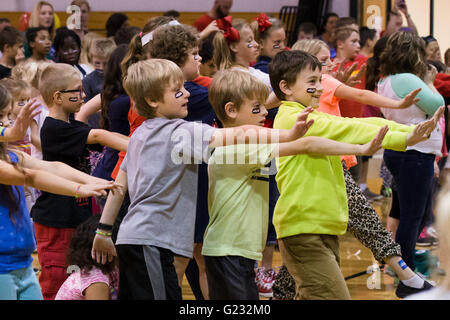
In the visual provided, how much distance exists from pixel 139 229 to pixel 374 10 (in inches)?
313

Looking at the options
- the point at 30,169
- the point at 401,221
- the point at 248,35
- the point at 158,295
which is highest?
the point at 248,35

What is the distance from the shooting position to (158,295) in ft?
8.44

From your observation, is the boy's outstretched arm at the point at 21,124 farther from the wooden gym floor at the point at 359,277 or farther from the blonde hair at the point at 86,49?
the blonde hair at the point at 86,49

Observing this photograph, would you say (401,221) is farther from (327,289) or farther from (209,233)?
(209,233)

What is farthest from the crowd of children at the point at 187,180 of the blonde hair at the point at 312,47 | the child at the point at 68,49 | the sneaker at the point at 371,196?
the sneaker at the point at 371,196

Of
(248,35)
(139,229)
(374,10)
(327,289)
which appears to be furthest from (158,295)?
(374,10)

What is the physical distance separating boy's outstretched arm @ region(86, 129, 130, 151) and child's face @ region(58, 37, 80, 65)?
2.93m

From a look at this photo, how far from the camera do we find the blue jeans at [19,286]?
8.37 ft

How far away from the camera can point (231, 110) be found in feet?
9.45

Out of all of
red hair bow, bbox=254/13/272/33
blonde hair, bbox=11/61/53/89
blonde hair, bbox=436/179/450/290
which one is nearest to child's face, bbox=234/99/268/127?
blonde hair, bbox=436/179/450/290

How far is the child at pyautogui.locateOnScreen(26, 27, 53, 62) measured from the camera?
6.14 meters

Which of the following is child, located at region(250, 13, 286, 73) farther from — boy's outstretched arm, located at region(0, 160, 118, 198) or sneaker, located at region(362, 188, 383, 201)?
sneaker, located at region(362, 188, 383, 201)

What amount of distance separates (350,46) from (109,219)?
350cm

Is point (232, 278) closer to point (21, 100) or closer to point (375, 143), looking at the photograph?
point (375, 143)
